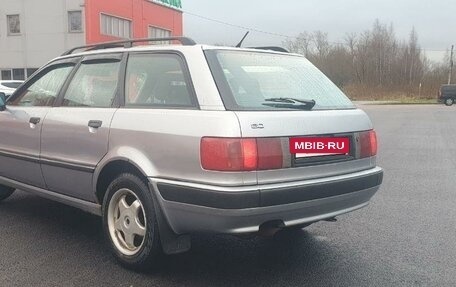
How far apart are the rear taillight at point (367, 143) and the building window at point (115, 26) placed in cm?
3264

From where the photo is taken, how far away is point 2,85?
17.2m

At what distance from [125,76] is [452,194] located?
4.67m

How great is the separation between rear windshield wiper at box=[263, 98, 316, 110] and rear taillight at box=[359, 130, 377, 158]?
1.68 ft

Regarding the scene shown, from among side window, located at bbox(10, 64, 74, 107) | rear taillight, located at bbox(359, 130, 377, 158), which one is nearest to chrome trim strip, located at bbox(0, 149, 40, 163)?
side window, located at bbox(10, 64, 74, 107)

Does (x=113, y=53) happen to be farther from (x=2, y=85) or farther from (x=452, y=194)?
(x=2, y=85)

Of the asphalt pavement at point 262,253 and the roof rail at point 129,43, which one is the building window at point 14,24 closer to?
the asphalt pavement at point 262,253

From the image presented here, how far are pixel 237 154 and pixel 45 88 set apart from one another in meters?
2.50

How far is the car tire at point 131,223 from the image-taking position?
Answer: 358 cm

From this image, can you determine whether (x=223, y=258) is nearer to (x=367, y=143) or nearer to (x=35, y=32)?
(x=367, y=143)

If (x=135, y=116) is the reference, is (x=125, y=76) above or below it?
above

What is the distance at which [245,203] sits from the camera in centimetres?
316

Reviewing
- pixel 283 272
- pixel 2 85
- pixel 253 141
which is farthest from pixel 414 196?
pixel 2 85

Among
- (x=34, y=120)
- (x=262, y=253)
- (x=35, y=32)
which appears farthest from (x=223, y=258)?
(x=35, y=32)

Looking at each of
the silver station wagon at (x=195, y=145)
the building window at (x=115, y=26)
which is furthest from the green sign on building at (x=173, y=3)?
the silver station wagon at (x=195, y=145)
